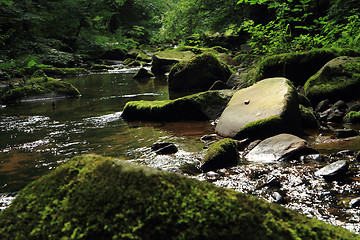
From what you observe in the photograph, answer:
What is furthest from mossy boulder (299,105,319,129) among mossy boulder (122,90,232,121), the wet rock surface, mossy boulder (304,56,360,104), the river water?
mossy boulder (122,90,232,121)

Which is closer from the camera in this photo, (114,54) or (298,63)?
(298,63)

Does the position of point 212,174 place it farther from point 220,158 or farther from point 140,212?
point 140,212

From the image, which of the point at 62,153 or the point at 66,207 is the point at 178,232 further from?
the point at 62,153

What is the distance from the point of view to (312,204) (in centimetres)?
254

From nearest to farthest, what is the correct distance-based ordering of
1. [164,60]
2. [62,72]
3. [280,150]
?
[280,150] → [164,60] → [62,72]

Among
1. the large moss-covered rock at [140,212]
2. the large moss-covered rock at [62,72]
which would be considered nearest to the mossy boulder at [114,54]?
the large moss-covered rock at [62,72]

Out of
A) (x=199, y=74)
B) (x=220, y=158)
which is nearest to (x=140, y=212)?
(x=220, y=158)

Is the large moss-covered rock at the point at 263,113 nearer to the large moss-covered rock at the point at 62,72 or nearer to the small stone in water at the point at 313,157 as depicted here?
the small stone in water at the point at 313,157

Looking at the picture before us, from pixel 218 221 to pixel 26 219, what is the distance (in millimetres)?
1013

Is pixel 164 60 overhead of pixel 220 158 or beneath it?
overhead

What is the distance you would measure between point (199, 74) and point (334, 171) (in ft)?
28.0

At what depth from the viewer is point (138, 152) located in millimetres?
4590

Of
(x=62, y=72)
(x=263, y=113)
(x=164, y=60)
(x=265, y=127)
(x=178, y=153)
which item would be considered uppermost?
(x=164, y=60)

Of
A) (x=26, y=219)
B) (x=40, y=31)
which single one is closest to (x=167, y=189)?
(x=26, y=219)
